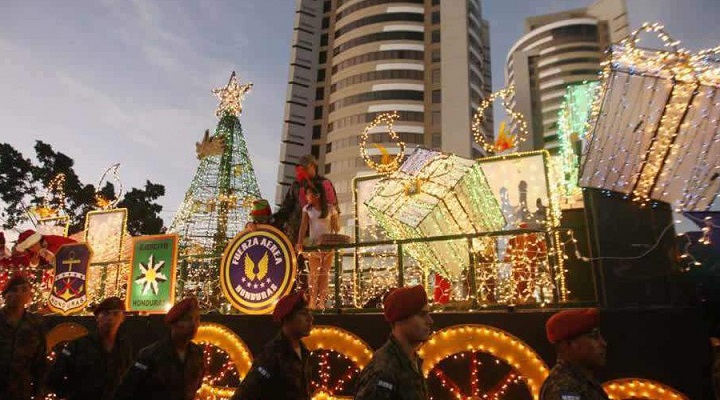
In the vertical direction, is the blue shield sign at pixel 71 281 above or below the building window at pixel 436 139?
below

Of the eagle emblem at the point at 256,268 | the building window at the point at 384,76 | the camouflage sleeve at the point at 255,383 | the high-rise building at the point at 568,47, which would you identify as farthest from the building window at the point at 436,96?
the camouflage sleeve at the point at 255,383

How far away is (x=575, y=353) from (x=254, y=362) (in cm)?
257

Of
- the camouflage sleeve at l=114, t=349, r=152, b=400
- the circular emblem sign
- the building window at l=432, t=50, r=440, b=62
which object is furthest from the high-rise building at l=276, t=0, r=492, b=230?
the camouflage sleeve at l=114, t=349, r=152, b=400

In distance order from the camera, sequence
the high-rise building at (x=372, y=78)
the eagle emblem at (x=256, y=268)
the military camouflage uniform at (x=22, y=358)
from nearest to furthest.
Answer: the military camouflage uniform at (x=22, y=358), the eagle emblem at (x=256, y=268), the high-rise building at (x=372, y=78)

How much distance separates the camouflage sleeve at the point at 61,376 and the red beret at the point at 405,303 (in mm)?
3779

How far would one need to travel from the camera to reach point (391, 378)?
9.27 feet

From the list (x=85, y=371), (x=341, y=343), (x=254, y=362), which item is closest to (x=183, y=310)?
(x=254, y=362)

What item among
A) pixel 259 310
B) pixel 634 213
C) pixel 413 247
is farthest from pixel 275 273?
pixel 634 213

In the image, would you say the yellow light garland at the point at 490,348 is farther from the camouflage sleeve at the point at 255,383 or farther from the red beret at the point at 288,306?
the camouflage sleeve at the point at 255,383

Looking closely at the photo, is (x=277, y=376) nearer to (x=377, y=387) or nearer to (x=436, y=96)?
(x=377, y=387)

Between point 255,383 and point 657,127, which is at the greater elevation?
point 657,127

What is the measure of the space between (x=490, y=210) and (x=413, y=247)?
249cm

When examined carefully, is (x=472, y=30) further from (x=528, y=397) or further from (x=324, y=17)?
(x=528, y=397)

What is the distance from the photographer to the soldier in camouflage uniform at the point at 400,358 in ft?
9.21
